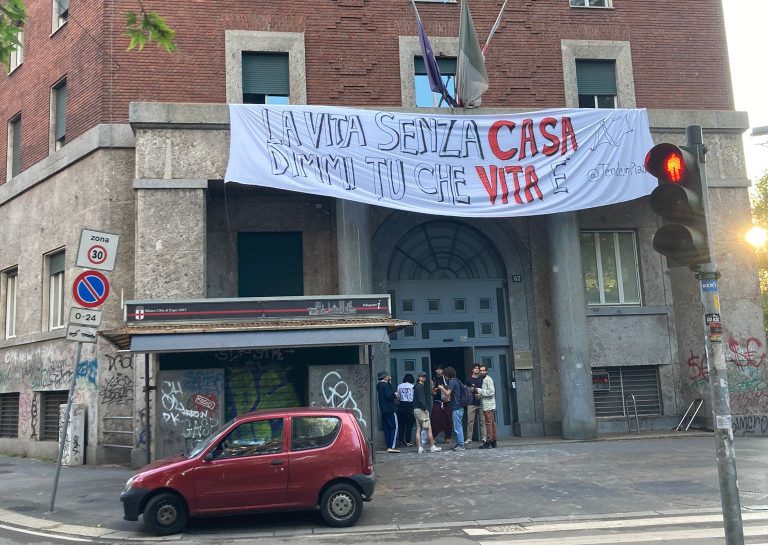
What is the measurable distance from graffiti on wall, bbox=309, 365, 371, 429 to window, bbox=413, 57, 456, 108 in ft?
25.0

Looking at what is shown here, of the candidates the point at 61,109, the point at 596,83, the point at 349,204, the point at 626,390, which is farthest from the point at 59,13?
the point at 626,390

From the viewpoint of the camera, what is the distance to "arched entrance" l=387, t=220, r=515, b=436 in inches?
717

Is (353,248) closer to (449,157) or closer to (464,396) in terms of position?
(449,157)

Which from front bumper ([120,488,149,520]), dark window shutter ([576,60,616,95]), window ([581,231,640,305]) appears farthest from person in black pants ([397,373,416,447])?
dark window shutter ([576,60,616,95])

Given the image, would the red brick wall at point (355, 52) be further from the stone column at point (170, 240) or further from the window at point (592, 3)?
the stone column at point (170, 240)

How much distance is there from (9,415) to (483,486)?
47.7 feet

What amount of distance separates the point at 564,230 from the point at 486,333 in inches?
130

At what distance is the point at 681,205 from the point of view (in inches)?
231

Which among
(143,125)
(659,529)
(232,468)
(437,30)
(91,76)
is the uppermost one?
(437,30)

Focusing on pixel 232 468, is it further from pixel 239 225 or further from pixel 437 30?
pixel 437 30

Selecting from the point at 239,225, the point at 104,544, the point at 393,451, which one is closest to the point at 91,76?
the point at 239,225

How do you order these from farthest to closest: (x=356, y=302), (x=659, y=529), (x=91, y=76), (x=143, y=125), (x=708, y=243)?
1. (x=91, y=76)
2. (x=143, y=125)
3. (x=356, y=302)
4. (x=659, y=529)
5. (x=708, y=243)

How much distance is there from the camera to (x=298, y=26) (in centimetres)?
1753

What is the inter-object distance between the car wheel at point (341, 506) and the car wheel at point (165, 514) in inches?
68.7
